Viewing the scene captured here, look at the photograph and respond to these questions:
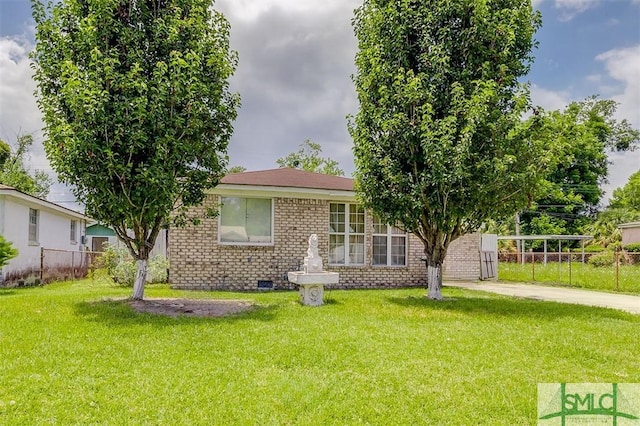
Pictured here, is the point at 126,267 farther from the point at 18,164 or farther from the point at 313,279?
the point at 18,164

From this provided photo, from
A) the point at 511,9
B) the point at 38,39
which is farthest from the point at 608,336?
the point at 38,39

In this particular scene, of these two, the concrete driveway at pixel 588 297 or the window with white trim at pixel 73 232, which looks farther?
the window with white trim at pixel 73 232

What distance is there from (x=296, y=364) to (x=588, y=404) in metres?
3.01

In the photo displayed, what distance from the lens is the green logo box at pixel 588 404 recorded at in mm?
3895

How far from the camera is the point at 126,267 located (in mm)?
13680

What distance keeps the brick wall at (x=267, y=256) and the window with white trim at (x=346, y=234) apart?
20 centimetres

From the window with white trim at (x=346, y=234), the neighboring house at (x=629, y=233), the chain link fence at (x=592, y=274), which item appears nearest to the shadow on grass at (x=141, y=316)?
the window with white trim at (x=346, y=234)

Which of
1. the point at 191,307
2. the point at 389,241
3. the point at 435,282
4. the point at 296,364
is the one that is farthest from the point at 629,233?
the point at 296,364

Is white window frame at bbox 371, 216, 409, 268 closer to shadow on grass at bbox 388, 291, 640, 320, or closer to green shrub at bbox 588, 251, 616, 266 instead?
shadow on grass at bbox 388, 291, 640, 320

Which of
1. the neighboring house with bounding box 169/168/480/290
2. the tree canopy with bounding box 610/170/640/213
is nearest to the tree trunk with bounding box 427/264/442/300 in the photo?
the neighboring house with bounding box 169/168/480/290

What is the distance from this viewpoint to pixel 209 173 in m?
9.66

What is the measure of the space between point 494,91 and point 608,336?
16.8ft

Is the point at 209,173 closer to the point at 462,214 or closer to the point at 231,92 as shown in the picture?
the point at 231,92

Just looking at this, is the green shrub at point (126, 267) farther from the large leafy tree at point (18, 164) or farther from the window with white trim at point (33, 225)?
the large leafy tree at point (18, 164)
